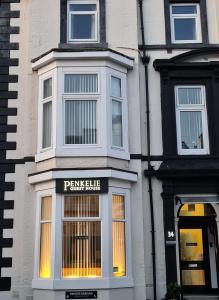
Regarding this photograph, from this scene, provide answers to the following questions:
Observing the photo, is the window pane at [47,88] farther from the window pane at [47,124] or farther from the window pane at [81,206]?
the window pane at [81,206]

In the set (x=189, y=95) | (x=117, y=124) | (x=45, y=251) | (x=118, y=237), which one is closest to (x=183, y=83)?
(x=189, y=95)

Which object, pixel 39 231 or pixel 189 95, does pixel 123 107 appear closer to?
pixel 189 95

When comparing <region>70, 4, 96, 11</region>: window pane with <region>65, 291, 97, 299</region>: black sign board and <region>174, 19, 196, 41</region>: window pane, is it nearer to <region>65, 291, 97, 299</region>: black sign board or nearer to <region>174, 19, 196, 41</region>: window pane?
<region>174, 19, 196, 41</region>: window pane

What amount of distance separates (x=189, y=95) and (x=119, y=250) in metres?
4.90

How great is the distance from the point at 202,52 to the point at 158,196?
4.45m

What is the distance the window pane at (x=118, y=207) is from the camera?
1201 cm

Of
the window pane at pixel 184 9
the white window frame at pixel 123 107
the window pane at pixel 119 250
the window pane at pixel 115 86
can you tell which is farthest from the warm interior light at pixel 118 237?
the window pane at pixel 184 9

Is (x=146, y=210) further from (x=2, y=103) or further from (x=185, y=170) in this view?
(x=2, y=103)

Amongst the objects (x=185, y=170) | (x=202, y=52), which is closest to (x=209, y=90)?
(x=202, y=52)

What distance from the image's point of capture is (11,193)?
12586mm

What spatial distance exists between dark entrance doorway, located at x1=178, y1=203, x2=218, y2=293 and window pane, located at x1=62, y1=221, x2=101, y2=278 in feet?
9.16

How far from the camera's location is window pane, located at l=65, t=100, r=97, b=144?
1242 centimetres

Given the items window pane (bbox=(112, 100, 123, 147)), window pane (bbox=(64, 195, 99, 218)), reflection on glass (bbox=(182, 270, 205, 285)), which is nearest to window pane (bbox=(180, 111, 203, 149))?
window pane (bbox=(112, 100, 123, 147))

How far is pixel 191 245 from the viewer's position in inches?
522
